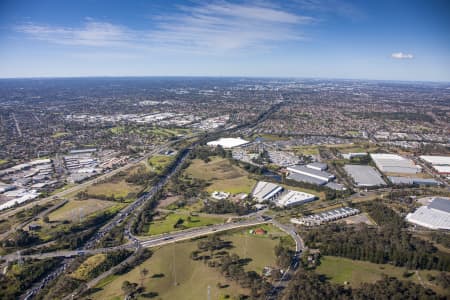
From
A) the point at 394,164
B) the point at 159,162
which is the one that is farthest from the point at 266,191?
the point at 394,164

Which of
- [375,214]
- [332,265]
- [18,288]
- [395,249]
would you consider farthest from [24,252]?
[375,214]

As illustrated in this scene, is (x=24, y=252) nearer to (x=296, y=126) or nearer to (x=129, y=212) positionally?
(x=129, y=212)

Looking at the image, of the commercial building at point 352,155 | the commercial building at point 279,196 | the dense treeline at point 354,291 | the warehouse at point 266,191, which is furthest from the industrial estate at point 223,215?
the commercial building at point 352,155

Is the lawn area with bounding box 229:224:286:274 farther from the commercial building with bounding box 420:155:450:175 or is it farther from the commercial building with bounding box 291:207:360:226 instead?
the commercial building with bounding box 420:155:450:175

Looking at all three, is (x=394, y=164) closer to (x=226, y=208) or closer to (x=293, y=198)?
(x=293, y=198)

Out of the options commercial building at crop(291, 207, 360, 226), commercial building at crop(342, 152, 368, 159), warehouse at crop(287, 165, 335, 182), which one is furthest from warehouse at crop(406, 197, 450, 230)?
commercial building at crop(342, 152, 368, 159)

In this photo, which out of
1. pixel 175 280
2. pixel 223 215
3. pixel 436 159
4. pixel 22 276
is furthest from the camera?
pixel 436 159
